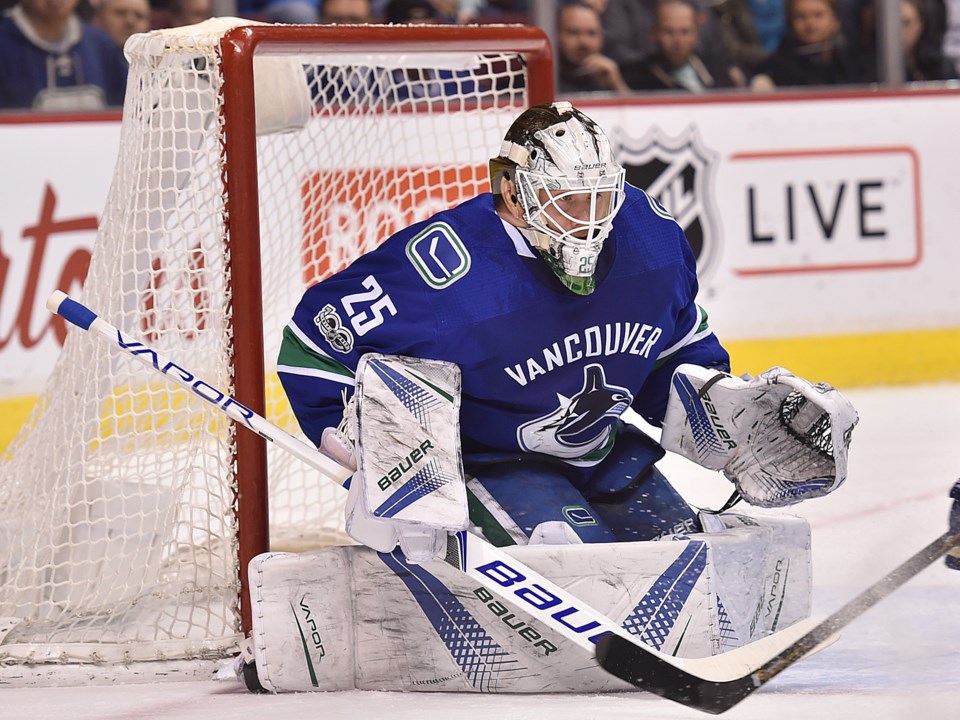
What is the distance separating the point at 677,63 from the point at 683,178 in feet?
1.96

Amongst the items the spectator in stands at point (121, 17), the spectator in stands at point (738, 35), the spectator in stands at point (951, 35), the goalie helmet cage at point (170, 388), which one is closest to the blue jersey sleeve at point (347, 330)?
the goalie helmet cage at point (170, 388)

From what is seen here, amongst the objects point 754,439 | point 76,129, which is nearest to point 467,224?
point 754,439

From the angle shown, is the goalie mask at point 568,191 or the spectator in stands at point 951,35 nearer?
the goalie mask at point 568,191

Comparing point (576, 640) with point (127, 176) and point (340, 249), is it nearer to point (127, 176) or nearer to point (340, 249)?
point (127, 176)

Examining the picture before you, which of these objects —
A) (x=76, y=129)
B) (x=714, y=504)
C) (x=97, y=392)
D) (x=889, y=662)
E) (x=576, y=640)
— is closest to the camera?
(x=576, y=640)

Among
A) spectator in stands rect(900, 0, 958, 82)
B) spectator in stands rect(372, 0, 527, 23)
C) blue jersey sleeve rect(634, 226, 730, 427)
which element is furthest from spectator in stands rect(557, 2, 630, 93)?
blue jersey sleeve rect(634, 226, 730, 427)

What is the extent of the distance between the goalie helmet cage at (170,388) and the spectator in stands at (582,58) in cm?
203

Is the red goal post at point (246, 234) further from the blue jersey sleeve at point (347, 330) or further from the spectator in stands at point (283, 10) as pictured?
the spectator in stands at point (283, 10)

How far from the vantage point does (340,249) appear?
371 centimetres

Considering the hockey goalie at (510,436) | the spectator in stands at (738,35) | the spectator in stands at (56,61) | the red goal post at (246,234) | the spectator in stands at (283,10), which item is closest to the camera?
the hockey goalie at (510,436)

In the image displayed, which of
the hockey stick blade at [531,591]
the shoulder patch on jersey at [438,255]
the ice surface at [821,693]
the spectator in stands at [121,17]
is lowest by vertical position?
the ice surface at [821,693]

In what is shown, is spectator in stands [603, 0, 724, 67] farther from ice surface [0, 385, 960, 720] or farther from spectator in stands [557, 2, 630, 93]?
ice surface [0, 385, 960, 720]

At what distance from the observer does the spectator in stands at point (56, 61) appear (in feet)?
14.6

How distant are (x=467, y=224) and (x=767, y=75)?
3172 mm
